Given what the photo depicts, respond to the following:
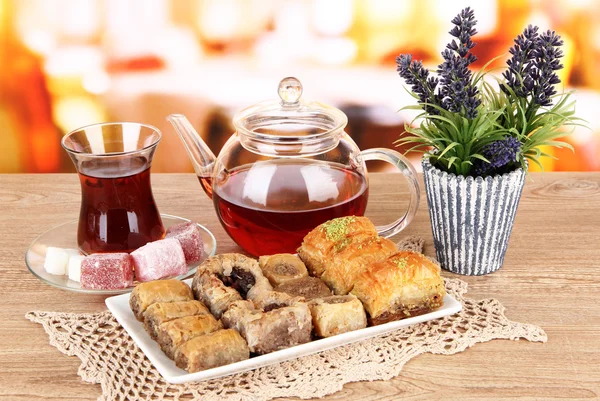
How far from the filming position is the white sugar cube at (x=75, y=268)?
1196 millimetres

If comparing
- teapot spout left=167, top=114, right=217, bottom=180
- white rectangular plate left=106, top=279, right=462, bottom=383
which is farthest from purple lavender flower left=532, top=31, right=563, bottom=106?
teapot spout left=167, top=114, right=217, bottom=180

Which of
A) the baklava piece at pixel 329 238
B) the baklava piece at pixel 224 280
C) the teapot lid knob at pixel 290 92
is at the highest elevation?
the teapot lid knob at pixel 290 92

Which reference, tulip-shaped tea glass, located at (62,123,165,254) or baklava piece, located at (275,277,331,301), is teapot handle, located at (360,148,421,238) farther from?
tulip-shaped tea glass, located at (62,123,165,254)

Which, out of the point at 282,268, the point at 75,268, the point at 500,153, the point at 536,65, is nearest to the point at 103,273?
the point at 75,268

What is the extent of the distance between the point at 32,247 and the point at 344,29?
1686 mm

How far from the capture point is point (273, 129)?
1301 millimetres

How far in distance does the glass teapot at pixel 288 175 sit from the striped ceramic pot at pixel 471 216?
0.07m

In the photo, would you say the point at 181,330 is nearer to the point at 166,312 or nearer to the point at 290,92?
the point at 166,312

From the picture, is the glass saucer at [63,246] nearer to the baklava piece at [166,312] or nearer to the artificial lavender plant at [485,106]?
the baklava piece at [166,312]

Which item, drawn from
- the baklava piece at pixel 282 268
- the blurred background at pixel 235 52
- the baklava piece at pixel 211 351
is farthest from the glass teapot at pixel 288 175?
the blurred background at pixel 235 52

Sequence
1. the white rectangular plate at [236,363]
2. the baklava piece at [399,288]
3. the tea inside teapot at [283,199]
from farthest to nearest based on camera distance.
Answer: the tea inside teapot at [283,199]
the baklava piece at [399,288]
the white rectangular plate at [236,363]

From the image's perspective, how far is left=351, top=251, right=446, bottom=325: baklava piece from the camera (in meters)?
1.06

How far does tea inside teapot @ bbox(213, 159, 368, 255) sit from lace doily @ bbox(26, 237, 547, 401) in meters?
0.26

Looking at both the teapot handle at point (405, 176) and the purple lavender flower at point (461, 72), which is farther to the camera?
the teapot handle at point (405, 176)
